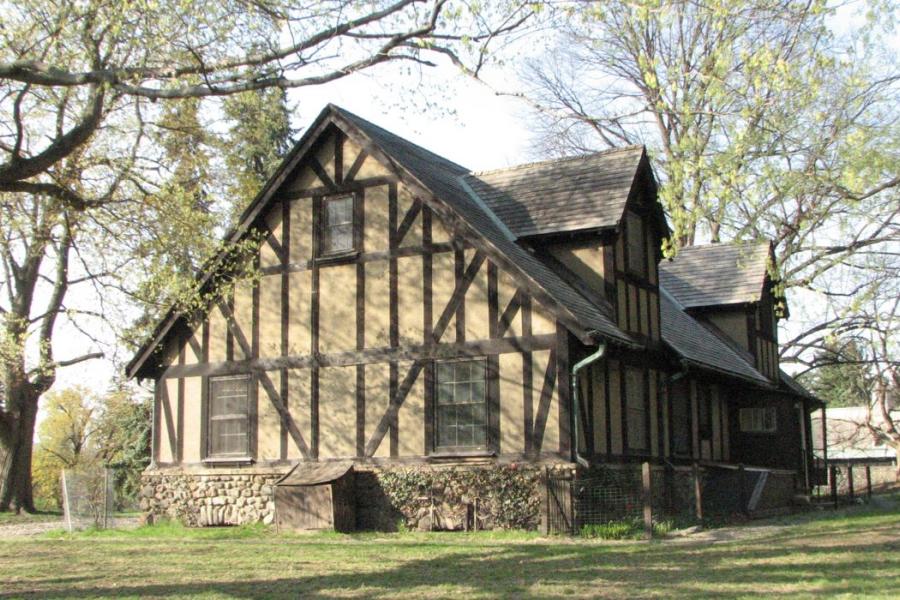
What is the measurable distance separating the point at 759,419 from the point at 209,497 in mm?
14052

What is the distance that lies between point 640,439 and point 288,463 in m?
6.72

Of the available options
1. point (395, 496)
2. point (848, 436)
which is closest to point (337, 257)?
point (395, 496)

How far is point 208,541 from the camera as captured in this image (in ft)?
58.0

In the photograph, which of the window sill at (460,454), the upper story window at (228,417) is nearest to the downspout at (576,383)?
the window sill at (460,454)

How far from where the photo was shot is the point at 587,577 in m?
11.4

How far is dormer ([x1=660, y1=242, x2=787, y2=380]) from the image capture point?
1082 inches

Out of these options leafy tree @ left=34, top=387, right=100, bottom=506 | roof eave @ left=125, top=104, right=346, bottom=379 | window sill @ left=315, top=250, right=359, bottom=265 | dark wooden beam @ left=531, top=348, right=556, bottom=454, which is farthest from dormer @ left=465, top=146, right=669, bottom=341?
leafy tree @ left=34, top=387, right=100, bottom=506

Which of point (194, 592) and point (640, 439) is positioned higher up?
point (640, 439)

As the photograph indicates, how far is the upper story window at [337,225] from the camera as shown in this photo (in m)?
20.2

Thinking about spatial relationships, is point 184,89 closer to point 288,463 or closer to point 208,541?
point 208,541

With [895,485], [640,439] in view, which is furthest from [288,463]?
[895,485]

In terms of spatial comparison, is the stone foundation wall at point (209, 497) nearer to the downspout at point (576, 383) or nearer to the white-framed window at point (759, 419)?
the downspout at point (576, 383)

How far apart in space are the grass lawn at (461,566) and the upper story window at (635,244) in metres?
5.89

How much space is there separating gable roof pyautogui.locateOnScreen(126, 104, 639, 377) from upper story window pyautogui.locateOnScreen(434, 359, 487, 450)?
188cm
